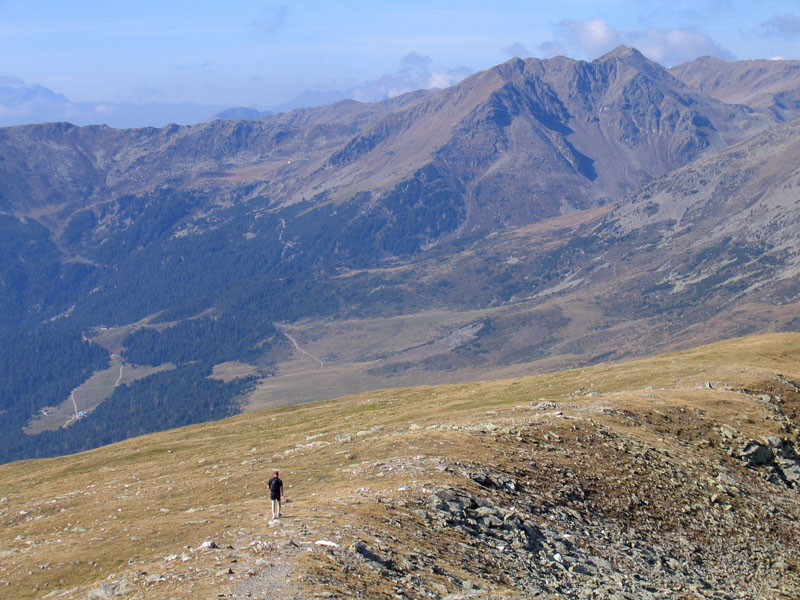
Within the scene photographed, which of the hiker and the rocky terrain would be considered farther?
the hiker

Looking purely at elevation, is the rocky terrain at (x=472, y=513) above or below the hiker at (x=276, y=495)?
below

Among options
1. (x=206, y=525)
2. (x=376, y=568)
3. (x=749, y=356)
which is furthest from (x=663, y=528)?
(x=749, y=356)

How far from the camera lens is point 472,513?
4038cm

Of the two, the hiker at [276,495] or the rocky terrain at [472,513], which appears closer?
the rocky terrain at [472,513]

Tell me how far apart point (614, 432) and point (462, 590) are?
29.2 meters

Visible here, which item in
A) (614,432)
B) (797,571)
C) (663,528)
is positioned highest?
(614,432)

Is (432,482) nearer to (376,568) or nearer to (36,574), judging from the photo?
(376,568)

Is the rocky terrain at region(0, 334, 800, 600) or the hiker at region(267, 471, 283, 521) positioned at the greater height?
the hiker at region(267, 471, 283, 521)

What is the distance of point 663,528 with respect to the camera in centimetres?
4528

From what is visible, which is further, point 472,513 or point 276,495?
point 472,513

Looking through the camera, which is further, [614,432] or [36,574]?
[614,432]

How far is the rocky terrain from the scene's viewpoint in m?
32.3

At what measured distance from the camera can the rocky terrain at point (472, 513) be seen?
32.3 meters

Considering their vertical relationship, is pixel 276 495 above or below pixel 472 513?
above
